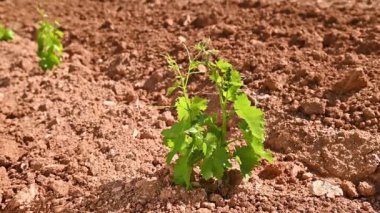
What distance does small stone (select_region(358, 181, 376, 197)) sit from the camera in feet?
8.83

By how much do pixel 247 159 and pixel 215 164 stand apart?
18cm

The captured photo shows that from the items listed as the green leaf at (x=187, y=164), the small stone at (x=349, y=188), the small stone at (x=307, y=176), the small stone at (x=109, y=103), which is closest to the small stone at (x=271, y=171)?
the small stone at (x=307, y=176)

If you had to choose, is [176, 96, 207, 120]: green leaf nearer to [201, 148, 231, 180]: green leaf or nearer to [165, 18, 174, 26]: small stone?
[201, 148, 231, 180]: green leaf

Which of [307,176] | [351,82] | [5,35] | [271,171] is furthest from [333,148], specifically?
[5,35]

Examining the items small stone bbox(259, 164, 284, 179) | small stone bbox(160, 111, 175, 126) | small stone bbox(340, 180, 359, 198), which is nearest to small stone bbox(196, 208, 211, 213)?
small stone bbox(259, 164, 284, 179)

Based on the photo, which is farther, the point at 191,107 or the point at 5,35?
the point at 5,35

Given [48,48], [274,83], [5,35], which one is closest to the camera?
[274,83]

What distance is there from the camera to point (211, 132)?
2656mm

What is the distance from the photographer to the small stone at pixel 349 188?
2701 millimetres

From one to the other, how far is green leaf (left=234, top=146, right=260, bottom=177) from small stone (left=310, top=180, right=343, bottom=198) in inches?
12.9

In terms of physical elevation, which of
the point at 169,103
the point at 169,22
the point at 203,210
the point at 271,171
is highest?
the point at 169,22

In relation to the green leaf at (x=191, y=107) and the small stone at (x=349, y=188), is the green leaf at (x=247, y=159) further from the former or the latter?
the small stone at (x=349, y=188)

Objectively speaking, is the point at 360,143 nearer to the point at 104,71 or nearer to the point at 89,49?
the point at 104,71

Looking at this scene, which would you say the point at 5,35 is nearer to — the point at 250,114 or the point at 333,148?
the point at 250,114
